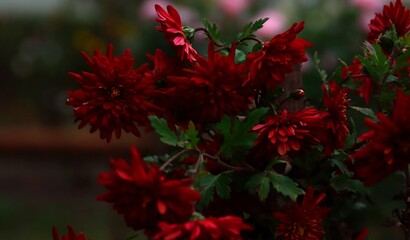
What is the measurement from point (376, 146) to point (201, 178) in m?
0.18

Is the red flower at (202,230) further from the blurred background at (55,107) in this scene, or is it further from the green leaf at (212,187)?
the blurred background at (55,107)

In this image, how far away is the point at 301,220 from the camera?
34.8 inches

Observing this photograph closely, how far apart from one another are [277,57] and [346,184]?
0.61ft

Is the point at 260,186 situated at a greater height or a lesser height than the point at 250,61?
lesser

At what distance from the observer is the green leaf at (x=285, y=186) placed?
2.77 ft

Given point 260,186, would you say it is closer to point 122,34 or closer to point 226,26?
point 226,26

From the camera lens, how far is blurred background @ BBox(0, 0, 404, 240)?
423cm


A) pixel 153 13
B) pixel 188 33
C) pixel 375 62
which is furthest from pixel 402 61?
pixel 153 13

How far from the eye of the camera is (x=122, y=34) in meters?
4.46

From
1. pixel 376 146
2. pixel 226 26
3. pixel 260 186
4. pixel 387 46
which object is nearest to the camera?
pixel 376 146

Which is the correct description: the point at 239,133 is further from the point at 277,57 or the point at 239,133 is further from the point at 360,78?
the point at 360,78

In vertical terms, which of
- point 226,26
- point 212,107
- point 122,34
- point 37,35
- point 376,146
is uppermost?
point 37,35

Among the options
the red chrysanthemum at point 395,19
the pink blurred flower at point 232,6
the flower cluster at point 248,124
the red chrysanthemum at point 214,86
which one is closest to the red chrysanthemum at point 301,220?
the flower cluster at point 248,124

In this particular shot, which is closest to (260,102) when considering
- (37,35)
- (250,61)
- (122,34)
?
(250,61)
